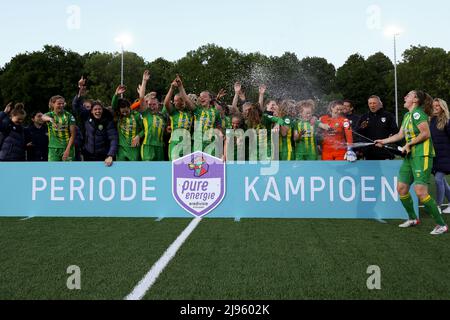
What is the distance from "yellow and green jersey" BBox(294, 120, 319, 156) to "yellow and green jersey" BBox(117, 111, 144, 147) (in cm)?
302

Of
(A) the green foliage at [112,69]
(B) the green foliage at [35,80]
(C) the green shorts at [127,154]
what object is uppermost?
(A) the green foliage at [112,69]

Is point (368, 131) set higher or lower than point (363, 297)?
higher

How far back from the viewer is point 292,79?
215ft

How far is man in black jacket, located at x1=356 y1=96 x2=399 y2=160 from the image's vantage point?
318 inches

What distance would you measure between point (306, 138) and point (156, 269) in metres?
4.83

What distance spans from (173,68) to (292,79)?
18.6 meters

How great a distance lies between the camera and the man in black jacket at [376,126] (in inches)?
318

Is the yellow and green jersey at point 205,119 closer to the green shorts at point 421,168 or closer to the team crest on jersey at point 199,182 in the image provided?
the team crest on jersey at point 199,182

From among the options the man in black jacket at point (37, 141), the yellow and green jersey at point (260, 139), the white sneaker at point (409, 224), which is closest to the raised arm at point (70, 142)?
the man in black jacket at point (37, 141)

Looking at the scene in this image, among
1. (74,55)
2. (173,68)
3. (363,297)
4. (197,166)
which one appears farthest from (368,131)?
(173,68)

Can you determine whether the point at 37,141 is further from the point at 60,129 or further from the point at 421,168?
the point at 421,168

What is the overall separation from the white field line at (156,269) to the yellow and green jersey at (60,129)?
3.55 metres

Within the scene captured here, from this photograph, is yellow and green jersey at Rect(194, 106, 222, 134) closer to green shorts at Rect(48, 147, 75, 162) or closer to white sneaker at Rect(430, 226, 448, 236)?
green shorts at Rect(48, 147, 75, 162)
